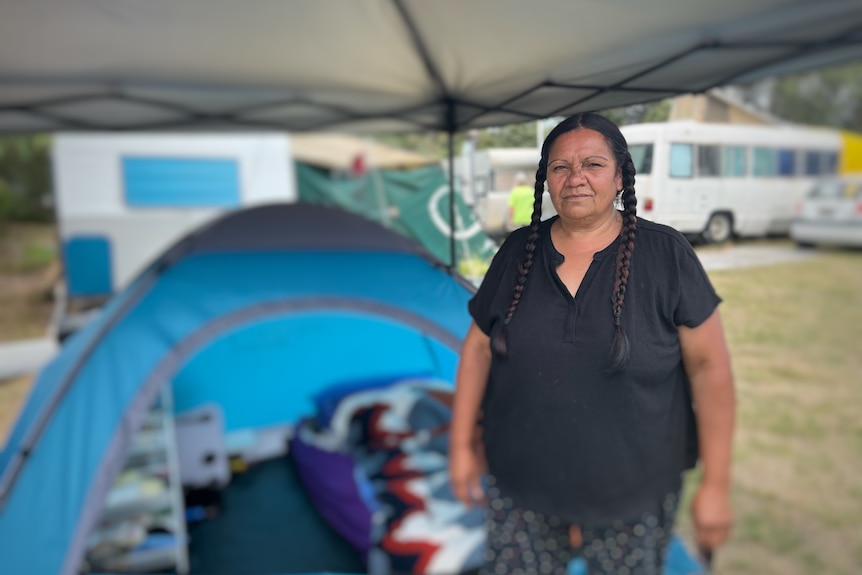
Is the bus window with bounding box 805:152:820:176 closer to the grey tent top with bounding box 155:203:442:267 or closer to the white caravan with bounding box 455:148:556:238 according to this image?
the white caravan with bounding box 455:148:556:238

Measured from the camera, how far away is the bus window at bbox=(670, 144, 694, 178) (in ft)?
2.52

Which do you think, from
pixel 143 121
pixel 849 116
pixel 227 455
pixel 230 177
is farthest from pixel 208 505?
pixel 230 177

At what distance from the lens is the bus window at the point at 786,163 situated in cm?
87

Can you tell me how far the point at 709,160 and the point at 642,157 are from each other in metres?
0.18

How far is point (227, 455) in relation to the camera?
10.3ft

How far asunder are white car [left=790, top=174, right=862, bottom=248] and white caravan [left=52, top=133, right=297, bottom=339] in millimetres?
5054

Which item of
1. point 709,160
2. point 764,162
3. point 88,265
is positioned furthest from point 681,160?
point 88,265

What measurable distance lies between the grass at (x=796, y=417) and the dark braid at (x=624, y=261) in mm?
179

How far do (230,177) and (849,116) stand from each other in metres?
5.20

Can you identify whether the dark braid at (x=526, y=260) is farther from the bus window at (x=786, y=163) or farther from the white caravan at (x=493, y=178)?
the bus window at (x=786, y=163)

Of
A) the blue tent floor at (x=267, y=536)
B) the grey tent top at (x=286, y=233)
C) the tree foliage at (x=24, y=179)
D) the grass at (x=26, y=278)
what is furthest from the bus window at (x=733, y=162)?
the tree foliage at (x=24, y=179)

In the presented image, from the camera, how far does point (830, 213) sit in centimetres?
91

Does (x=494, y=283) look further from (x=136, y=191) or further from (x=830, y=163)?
(x=136, y=191)

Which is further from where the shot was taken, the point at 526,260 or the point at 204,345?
the point at 204,345
